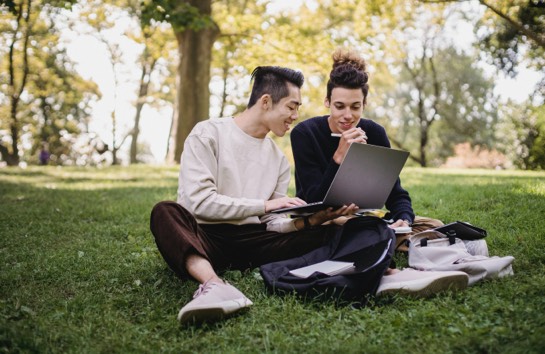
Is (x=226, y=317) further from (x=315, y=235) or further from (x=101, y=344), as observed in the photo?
(x=315, y=235)

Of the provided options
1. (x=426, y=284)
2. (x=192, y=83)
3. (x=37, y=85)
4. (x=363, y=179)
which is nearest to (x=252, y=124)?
(x=363, y=179)

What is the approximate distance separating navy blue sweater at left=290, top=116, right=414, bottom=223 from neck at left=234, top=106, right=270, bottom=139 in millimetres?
305

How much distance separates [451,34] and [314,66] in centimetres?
2004

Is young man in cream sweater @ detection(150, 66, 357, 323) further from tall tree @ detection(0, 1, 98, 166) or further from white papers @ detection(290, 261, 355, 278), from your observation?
tall tree @ detection(0, 1, 98, 166)

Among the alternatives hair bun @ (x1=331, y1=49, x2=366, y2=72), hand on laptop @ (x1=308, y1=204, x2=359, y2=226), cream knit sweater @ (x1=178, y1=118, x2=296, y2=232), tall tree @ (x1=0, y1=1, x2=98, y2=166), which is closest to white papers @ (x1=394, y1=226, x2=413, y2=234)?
hand on laptop @ (x1=308, y1=204, x2=359, y2=226)

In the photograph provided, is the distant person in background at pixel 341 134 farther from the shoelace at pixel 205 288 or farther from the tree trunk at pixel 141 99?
the tree trunk at pixel 141 99

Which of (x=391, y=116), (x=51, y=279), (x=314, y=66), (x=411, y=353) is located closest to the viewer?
(x=411, y=353)

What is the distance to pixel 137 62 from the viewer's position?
28594 mm

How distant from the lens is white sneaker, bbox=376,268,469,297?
2.81m

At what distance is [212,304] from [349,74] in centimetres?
221

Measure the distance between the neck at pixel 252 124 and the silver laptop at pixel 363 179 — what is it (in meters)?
0.83

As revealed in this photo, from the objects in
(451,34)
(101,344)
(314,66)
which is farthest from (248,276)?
(451,34)

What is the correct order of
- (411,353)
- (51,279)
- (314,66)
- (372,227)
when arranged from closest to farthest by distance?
1. (411,353)
2. (372,227)
3. (51,279)
4. (314,66)

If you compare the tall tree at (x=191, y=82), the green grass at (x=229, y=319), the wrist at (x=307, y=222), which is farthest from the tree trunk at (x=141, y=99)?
the wrist at (x=307, y=222)
